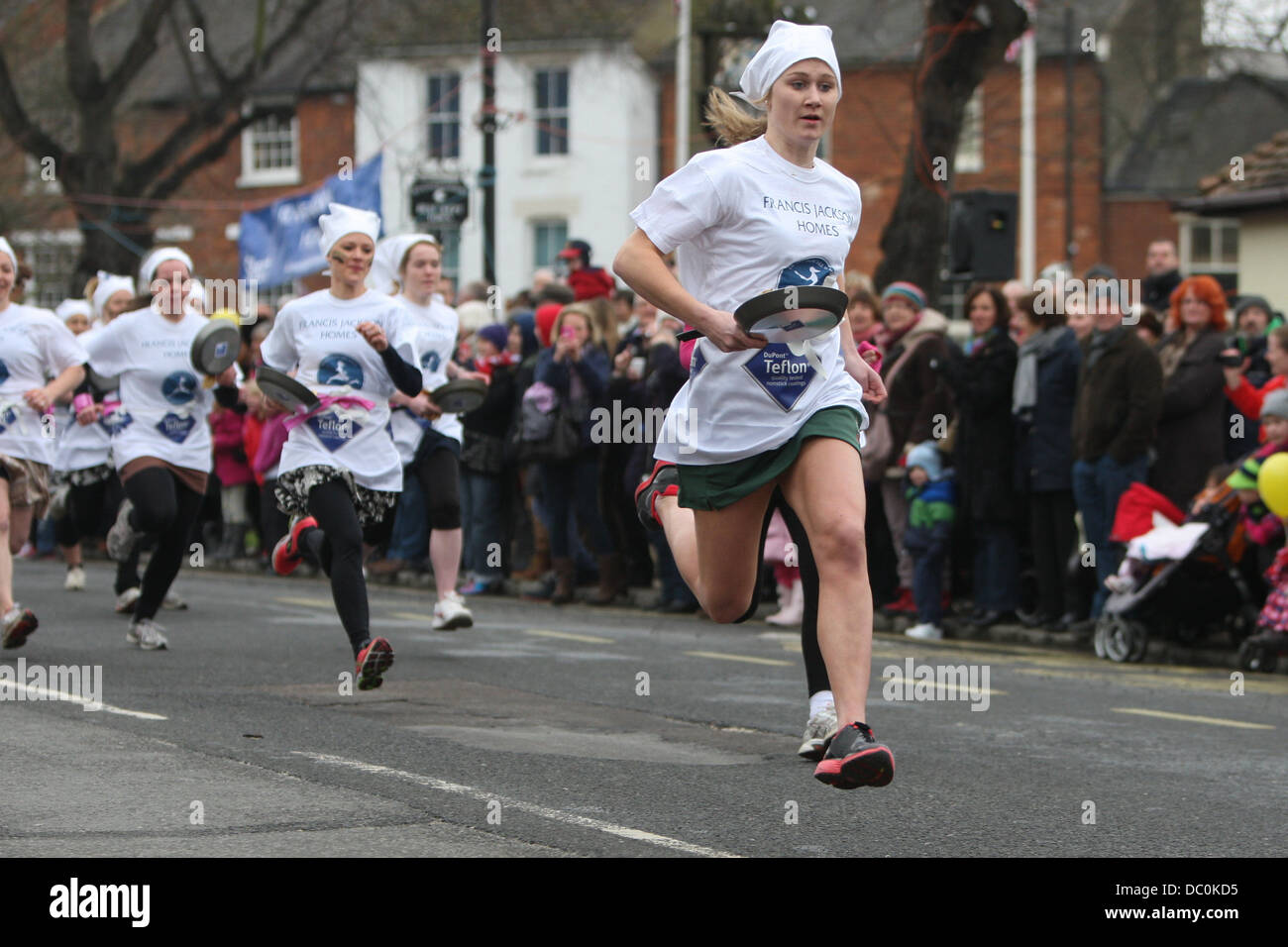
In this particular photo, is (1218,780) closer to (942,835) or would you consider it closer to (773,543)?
(942,835)

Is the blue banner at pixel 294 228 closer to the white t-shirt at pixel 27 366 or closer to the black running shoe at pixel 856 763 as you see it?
the white t-shirt at pixel 27 366

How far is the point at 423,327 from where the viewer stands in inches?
467

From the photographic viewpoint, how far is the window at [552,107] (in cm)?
4372

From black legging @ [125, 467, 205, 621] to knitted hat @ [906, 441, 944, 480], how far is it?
5.02 metres

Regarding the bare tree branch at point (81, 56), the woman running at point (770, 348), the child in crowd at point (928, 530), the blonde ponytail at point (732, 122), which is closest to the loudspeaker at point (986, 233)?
the child in crowd at point (928, 530)

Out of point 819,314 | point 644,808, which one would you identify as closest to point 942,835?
point 644,808

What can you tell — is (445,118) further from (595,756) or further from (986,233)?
(595,756)

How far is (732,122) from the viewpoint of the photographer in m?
6.75

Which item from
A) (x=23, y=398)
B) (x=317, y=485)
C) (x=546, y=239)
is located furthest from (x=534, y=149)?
(x=317, y=485)

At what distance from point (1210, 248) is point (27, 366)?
1386 inches

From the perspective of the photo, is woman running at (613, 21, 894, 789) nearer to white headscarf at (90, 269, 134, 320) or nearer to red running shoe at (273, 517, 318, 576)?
red running shoe at (273, 517, 318, 576)

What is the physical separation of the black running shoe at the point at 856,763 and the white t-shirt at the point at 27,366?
630 centimetres

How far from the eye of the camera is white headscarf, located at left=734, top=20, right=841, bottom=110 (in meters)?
6.23
